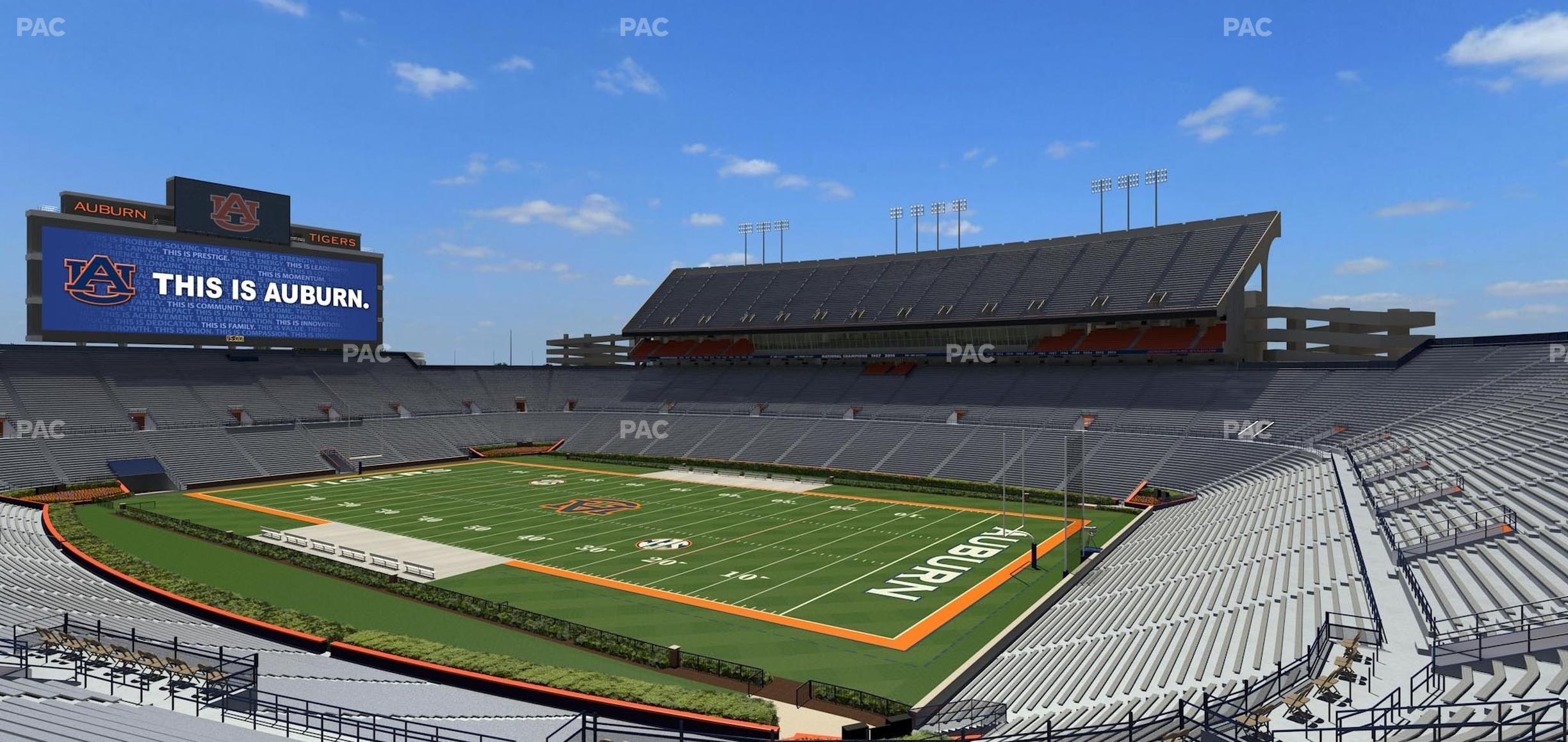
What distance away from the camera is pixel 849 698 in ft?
52.9

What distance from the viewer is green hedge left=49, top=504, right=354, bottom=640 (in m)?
19.7

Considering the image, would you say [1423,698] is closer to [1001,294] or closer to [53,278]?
[1001,294]

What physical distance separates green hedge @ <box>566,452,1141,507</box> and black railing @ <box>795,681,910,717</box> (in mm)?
20477

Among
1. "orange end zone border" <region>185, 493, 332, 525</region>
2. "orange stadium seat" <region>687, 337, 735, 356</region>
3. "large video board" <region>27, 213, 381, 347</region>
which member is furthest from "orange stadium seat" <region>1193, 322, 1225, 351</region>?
"large video board" <region>27, 213, 381, 347</region>

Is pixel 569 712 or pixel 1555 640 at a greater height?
pixel 1555 640

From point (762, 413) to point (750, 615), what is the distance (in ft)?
128

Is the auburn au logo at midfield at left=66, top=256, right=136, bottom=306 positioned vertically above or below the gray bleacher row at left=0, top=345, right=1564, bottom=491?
above

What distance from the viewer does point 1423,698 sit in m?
10.6

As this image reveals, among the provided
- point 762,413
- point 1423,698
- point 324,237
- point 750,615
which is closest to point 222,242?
point 324,237

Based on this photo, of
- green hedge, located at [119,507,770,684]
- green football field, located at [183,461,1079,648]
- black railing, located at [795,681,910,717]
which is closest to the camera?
black railing, located at [795,681,910,717]

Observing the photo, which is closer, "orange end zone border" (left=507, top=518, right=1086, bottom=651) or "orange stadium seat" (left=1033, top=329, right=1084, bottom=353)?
"orange end zone border" (left=507, top=518, right=1086, bottom=651)

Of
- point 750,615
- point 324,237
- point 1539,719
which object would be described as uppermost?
point 324,237

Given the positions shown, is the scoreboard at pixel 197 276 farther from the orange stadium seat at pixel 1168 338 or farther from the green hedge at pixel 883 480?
the orange stadium seat at pixel 1168 338

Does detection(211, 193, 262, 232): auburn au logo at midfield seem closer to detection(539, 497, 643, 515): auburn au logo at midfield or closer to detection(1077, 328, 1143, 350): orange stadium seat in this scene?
detection(539, 497, 643, 515): auburn au logo at midfield
